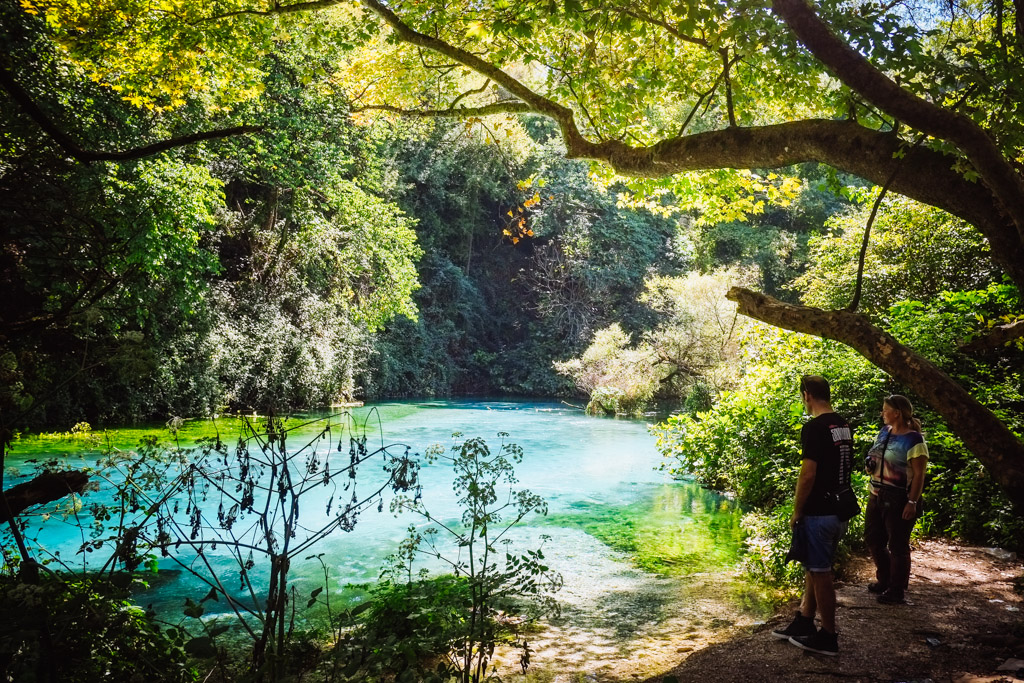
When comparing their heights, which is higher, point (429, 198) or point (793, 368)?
point (429, 198)

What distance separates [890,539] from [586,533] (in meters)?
4.15

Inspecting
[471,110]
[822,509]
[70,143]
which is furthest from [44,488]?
[471,110]

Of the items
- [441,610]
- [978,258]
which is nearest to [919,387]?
[441,610]

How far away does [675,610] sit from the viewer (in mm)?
5574

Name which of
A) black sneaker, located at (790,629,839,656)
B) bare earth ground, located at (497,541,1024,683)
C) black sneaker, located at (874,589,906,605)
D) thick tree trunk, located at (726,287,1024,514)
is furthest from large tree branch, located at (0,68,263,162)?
black sneaker, located at (874,589,906,605)

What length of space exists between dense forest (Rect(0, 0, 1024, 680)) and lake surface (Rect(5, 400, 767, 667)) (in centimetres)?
68

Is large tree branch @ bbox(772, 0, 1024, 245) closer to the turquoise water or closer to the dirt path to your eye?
the dirt path

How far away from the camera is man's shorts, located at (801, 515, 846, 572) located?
3.99 metres

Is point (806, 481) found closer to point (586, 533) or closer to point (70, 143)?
point (70, 143)

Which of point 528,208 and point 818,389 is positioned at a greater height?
point 528,208

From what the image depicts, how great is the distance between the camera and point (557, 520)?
9031 millimetres

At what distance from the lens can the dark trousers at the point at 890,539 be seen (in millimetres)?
4820

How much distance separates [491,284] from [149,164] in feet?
69.0

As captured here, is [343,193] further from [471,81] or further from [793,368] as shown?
[793,368]
